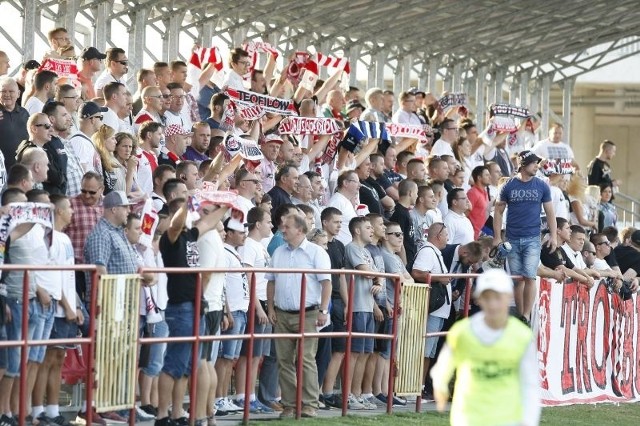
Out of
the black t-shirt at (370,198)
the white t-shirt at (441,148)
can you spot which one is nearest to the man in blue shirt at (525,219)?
the black t-shirt at (370,198)

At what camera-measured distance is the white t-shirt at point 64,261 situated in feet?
43.8

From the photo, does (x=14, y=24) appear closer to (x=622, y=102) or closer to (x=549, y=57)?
(x=549, y=57)

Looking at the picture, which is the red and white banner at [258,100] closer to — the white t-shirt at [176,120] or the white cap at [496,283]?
the white t-shirt at [176,120]

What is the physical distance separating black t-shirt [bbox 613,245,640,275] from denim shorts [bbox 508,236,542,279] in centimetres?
341

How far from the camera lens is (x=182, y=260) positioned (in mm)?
14430

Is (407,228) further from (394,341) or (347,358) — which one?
(347,358)

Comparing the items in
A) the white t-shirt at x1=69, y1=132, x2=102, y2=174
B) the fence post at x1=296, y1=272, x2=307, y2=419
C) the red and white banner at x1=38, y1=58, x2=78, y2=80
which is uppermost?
the red and white banner at x1=38, y1=58, x2=78, y2=80

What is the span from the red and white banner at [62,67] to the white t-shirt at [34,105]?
1066 millimetres

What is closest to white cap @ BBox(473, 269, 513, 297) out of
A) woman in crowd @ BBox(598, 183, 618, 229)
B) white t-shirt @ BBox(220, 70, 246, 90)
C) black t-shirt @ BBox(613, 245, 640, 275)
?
white t-shirt @ BBox(220, 70, 246, 90)

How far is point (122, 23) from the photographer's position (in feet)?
86.6

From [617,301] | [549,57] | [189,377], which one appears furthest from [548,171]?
[549,57]

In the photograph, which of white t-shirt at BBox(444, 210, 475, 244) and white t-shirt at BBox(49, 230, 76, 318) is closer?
white t-shirt at BBox(49, 230, 76, 318)

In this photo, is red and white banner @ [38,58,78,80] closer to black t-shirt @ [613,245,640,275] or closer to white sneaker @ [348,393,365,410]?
white sneaker @ [348,393,365,410]

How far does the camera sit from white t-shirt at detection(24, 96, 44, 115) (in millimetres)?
16359
